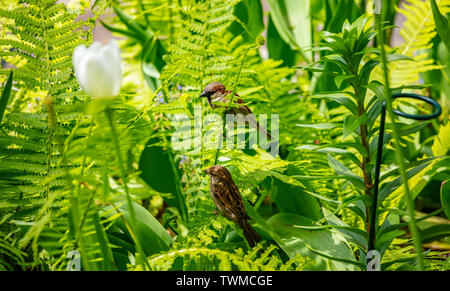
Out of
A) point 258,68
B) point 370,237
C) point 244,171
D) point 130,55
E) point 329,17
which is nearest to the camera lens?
point 370,237

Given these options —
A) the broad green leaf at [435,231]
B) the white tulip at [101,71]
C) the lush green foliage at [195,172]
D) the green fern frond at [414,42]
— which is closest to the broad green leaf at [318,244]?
the lush green foliage at [195,172]

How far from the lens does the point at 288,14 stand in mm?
1191

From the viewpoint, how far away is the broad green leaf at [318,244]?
571 mm

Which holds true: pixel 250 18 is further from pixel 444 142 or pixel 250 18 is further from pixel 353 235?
pixel 353 235

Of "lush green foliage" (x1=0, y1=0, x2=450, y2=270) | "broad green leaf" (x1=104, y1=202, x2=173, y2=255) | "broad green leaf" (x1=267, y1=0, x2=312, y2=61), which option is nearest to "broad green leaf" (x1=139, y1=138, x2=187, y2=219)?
"lush green foliage" (x1=0, y1=0, x2=450, y2=270)

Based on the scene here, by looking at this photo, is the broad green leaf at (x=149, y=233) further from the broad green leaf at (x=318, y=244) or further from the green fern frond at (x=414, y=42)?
the green fern frond at (x=414, y=42)

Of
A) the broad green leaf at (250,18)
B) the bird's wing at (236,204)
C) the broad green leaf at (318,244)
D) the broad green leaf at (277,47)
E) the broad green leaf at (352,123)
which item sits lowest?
the broad green leaf at (318,244)

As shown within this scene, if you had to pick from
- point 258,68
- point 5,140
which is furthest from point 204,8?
point 5,140

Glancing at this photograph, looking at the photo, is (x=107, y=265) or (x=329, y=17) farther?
(x=329, y=17)

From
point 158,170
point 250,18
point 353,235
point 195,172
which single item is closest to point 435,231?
point 353,235

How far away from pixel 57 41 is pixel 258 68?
46 centimetres
